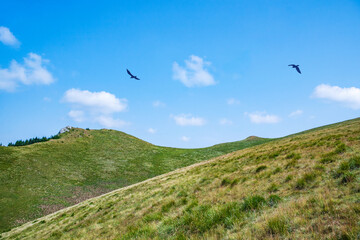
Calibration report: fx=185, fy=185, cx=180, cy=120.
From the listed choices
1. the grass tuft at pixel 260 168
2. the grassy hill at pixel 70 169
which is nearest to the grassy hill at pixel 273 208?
the grass tuft at pixel 260 168

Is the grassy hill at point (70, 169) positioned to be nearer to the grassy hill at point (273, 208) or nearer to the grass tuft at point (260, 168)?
the grassy hill at point (273, 208)

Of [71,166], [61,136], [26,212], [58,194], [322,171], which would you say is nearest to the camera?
[322,171]

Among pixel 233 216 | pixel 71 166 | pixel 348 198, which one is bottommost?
pixel 233 216

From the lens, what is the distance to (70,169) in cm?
4522

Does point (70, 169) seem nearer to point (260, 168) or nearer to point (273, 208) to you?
point (260, 168)

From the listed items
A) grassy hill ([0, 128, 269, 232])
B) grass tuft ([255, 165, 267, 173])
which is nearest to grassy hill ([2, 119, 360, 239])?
grass tuft ([255, 165, 267, 173])

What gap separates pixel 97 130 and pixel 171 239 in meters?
77.4

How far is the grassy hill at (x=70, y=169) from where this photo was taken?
30062mm

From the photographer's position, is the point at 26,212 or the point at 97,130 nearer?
the point at 26,212

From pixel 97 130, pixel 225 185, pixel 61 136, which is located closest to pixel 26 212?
pixel 225 185

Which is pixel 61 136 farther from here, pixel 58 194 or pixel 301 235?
pixel 301 235

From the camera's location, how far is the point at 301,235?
457cm

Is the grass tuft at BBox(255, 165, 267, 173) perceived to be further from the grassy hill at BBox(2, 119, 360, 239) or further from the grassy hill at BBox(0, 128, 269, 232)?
the grassy hill at BBox(0, 128, 269, 232)

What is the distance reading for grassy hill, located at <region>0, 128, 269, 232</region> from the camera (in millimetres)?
30062
